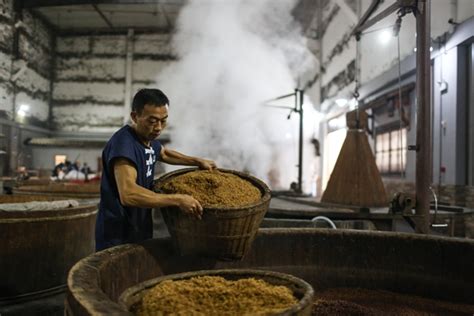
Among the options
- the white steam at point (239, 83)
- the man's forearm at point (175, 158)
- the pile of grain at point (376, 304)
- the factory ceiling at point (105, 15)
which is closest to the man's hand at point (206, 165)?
the man's forearm at point (175, 158)

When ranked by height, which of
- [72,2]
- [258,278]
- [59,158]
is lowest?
[258,278]

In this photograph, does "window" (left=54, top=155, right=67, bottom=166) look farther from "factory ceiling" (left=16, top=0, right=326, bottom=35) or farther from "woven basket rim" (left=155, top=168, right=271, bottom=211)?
"woven basket rim" (left=155, top=168, right=271, bottom=211)

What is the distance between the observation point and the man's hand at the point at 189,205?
1.57 metres

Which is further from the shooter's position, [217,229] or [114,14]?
[114,14]

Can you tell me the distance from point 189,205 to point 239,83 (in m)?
12.8

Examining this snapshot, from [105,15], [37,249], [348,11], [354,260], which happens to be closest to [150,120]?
[354,260]

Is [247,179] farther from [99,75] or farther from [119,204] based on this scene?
[99,75]

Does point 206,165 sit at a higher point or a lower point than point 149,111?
lower

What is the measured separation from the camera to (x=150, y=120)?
1.82 meters

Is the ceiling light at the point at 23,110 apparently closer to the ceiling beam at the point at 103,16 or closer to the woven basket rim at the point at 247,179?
the ceiling beam at the point at 103,16

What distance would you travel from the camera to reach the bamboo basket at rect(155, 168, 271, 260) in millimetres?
1607

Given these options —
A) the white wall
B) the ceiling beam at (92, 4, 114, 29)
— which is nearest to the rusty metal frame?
the ceiling beam at (92, 4, 114, 29)

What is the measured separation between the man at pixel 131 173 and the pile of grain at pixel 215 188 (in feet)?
0.59

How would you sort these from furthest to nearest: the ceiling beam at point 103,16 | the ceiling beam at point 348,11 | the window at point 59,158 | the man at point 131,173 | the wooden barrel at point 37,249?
1. the window at point 59,158
2. the ceiling beam at point 103,16
3. the ceiling beam at point 348,11
4. the wooden barrel at point 37,249
5. the man at point 131,173
